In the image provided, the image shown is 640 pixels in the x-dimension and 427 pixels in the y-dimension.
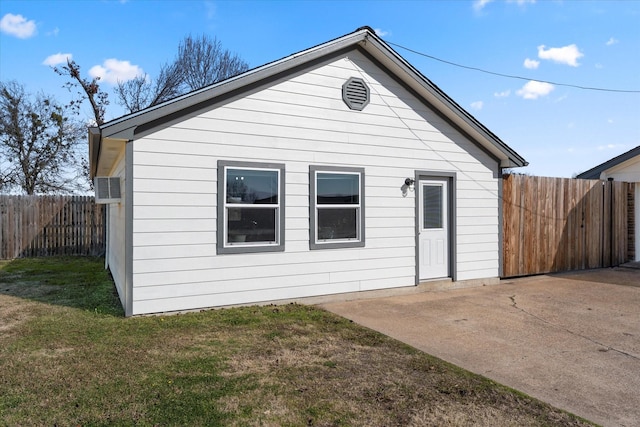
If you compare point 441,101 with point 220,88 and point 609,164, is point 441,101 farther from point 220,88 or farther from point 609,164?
point 609,164

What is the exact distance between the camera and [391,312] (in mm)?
6840

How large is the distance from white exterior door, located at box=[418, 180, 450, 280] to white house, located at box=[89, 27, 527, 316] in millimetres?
31

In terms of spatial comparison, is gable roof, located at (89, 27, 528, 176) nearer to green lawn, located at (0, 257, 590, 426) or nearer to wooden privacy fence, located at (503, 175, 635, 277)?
wooden privacy fence, located at (503, 175, 635, 277)

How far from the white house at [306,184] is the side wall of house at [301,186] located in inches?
0.8

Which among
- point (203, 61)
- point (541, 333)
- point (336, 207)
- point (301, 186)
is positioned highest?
point (203, 61)

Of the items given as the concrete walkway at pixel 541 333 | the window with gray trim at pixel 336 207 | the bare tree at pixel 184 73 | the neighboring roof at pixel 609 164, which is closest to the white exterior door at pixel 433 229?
the concrete walkway at pixel 541 333

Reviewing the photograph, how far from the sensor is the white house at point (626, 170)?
11999 millimetres

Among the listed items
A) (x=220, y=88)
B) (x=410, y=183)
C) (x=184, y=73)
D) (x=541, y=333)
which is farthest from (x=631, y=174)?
(x=184, y=73)

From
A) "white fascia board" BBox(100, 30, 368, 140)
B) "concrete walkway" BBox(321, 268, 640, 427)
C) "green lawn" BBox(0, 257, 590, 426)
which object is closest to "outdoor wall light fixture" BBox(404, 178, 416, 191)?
"concrete walkway" BBox(321, 268, 640, 427)

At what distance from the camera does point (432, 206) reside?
885 cm

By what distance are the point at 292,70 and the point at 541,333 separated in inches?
221

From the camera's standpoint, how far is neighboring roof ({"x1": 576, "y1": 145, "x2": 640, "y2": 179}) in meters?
12.7

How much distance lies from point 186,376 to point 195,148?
3.62 metres

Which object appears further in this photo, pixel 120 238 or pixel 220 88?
pixel 120 238
